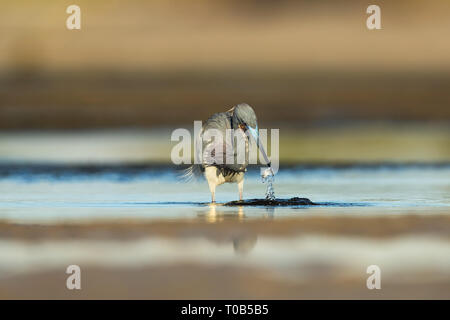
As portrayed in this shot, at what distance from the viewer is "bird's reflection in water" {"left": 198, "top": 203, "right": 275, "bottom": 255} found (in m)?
11.0

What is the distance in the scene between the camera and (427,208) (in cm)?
1420

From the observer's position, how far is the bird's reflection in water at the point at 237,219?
11016 mm

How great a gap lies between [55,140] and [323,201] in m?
20.1

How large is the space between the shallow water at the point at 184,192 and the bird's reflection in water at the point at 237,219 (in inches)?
3.5

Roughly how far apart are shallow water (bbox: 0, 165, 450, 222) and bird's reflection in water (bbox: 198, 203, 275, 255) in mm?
90

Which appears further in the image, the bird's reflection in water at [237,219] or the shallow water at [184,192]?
the shallow water at [184,192]

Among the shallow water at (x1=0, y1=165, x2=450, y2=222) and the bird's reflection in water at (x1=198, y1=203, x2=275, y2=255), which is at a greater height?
the shallow water at (x1=0, y1=165, x2=450, y2=222)

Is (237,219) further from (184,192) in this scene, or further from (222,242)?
(184,192)

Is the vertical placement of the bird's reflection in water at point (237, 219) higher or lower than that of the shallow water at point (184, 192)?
lower

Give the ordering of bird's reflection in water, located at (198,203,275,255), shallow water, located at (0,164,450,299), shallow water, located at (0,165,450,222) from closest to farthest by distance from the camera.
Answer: shallow water, located at (0,164,450,299), bird's reflection in water, located at (198,203,275,255), shallow water, located at (0,165,450,222)

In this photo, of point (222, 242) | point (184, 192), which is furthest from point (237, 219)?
point (184, 192)

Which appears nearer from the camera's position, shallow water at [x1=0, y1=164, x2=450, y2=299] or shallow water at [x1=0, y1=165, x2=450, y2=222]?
shallow water at [x1=0, y1=164, x2=450, y2=299]

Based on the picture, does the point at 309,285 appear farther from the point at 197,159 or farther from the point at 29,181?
the point at 29,181

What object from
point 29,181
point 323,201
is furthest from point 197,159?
point 29,181
